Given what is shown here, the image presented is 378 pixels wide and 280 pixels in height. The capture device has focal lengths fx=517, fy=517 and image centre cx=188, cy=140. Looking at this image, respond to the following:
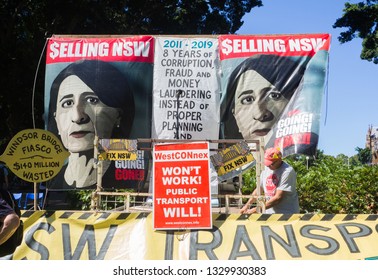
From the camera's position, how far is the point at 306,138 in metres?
8.94

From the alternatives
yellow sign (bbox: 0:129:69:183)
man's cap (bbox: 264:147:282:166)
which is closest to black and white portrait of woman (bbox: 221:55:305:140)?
man's cap (bbox: 264:147:282:166)

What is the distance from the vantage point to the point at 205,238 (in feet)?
20.2

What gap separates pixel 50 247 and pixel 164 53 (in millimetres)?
4482

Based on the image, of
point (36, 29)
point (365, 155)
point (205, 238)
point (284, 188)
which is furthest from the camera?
point (365, 155)

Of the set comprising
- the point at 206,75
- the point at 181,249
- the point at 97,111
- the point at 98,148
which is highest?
the point at 206,75

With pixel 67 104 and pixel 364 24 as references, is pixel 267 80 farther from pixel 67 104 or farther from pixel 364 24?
pixel 364 24

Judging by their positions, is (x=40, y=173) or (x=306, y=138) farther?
(x=306, y=138)

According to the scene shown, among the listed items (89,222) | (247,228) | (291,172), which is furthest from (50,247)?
(291,172)

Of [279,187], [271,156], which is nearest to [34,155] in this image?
[271,156]

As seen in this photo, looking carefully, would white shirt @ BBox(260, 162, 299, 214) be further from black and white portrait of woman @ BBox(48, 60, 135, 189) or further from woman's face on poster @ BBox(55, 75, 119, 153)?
woman's face on poster @ BBox(55, 75, 119, 153)

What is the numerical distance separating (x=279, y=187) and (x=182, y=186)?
1396 millimetres

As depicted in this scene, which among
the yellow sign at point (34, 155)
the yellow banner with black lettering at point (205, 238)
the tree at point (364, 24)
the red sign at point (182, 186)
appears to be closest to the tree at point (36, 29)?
the tree at point (364, 24)

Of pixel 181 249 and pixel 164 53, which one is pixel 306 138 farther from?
pixel 181 249

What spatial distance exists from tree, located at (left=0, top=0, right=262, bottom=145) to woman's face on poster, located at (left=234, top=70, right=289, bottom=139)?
9629 mm
